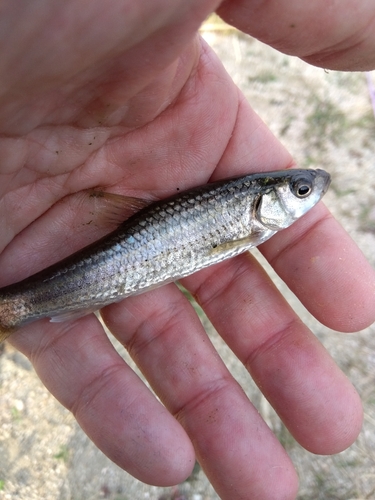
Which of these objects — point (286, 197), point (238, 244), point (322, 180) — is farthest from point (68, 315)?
point (322, 180)

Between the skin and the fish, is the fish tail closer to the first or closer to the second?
the fish

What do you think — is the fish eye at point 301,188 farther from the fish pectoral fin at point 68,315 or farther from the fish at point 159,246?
the fish pectoral fin at point 68,315

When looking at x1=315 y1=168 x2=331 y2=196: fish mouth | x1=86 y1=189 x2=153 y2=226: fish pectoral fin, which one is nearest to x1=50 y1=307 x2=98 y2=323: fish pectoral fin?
x1=86 y1=189 x2=153 y2=226: fish pectoral fin

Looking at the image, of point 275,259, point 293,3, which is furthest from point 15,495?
point 293,3

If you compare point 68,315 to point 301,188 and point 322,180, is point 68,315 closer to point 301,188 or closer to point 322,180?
point 301,188

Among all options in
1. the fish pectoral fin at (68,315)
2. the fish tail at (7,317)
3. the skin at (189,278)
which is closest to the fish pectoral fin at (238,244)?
the skin at (189,278)

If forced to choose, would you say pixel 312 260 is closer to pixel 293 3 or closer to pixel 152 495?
pixel 293 3
